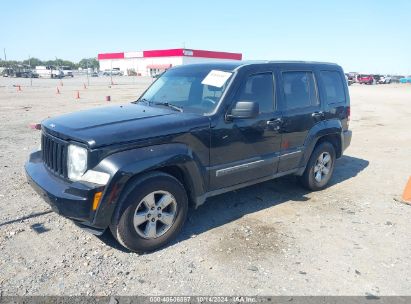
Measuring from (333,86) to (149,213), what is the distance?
12.9ft

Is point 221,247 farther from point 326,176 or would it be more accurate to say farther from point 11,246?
point 326,176

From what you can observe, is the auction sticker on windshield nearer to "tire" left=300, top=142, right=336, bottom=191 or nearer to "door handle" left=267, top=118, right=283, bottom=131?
"door handle" left=267, top=118, right=283, bottom=131

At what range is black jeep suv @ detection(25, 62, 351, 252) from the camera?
336 centimetres

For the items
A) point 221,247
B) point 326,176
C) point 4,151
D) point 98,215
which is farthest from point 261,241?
point 4,151

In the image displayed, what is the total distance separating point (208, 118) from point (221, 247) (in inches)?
57.0

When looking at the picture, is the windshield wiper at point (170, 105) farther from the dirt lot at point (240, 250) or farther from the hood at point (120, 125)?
the dirt lot at point (240, 250)

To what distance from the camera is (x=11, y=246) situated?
3.77 metres

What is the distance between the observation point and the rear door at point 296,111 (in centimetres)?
492

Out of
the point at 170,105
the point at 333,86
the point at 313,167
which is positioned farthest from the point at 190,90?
A: the point at 333,86

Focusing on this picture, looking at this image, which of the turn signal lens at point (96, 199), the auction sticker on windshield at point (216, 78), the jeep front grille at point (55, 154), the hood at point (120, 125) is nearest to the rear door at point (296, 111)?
the auction sticker on windshield at point (216, 78)

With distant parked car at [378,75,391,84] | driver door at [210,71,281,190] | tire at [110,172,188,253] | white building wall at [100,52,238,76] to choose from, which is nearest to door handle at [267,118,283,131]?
driver door at [210,71,281,190]

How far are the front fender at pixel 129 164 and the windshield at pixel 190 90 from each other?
0.71 m

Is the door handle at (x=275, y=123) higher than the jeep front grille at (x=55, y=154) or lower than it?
higher

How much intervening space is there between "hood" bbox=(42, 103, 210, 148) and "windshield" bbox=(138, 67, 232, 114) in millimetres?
230
